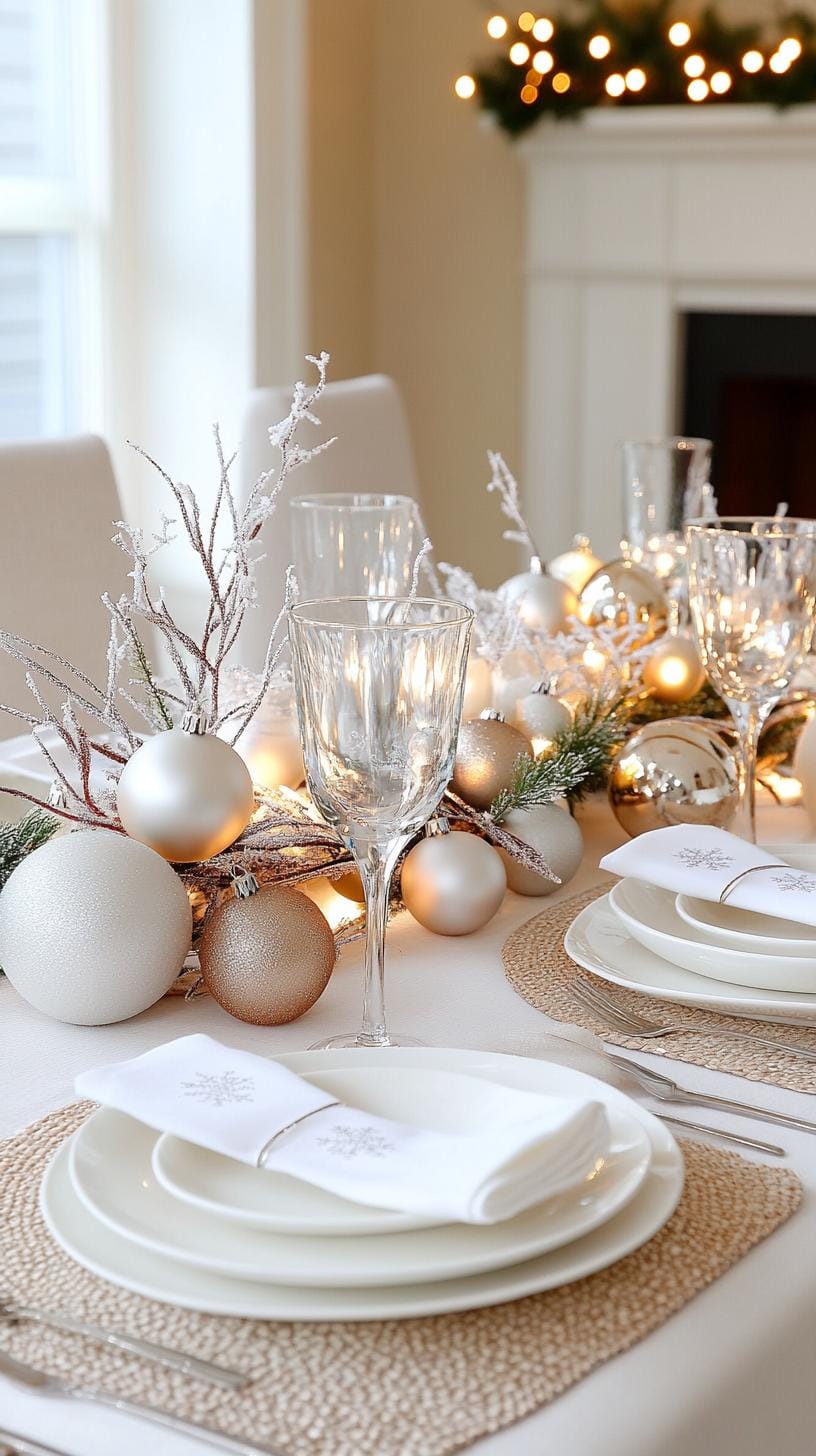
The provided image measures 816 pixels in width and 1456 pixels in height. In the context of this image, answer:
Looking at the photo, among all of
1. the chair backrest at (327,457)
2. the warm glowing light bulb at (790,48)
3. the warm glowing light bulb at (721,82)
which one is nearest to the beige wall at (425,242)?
the warm glowing light bulb at (721,82)

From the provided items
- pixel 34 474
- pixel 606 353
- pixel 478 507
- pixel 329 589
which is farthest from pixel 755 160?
pixel 329 589

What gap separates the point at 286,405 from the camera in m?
1.90

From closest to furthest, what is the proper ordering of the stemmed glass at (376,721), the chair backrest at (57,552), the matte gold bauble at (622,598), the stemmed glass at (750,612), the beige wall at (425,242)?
1. the stemmed glass at (376,721)
2. the stemmed glass at (750,612)
3. the matte gold bauble at (622,598)
4. the chair backrest at (57,552)
5. the beige wall at (425,242)

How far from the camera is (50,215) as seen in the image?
127 inches

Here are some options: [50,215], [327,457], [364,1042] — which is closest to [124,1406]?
[364,1042]

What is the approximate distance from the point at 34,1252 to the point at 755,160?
3019mm

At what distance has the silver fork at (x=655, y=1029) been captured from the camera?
0.80 meters

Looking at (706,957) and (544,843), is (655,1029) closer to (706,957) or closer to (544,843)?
(706,957)

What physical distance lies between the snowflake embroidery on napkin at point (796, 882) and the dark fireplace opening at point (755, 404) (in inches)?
105

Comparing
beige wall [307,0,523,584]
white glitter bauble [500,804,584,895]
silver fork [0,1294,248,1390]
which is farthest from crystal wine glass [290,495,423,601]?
beige wall [307,0,523,584]

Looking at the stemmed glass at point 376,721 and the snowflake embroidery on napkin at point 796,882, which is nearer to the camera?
the stemmed glass at point 376,721

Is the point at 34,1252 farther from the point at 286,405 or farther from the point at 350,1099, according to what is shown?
the point at 286,405

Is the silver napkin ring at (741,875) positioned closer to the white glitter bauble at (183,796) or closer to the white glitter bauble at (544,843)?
the white glitter bauble at (544,843)

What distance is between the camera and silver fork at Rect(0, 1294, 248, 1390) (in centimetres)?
51
